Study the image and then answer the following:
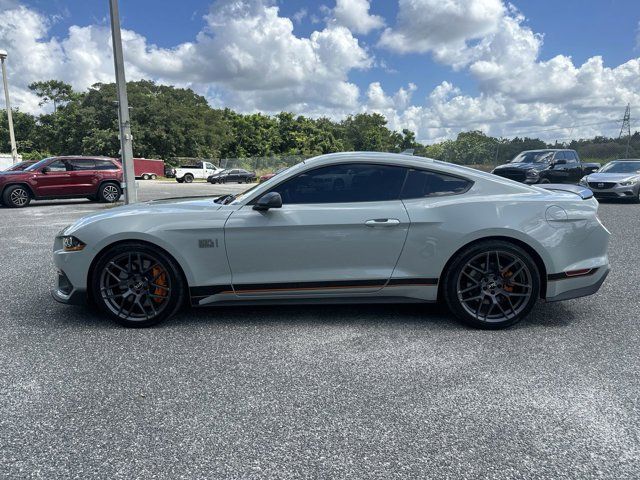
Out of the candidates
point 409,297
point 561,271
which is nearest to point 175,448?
point 409,297

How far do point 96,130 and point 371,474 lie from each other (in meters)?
50.3

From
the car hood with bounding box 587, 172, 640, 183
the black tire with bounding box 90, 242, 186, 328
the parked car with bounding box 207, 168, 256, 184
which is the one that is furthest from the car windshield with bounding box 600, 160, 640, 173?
the parked car with bounding box 207, 168, 256, 184

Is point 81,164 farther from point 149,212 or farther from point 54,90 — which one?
point 54,90

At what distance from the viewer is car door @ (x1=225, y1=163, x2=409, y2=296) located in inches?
140

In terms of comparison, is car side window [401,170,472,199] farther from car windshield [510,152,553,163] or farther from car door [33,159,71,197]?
car windshield [510,152,553,163]

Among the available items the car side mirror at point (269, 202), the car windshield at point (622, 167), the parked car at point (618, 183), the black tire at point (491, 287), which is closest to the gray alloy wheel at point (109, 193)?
the car side mirror at point (269, 202)

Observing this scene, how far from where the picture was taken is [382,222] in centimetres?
355

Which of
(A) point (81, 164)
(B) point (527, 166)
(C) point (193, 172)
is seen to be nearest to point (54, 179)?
(A) point (81, 164)

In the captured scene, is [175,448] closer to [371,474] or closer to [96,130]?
[371,474]

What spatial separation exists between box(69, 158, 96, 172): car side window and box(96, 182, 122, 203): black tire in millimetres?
679

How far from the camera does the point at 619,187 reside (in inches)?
521

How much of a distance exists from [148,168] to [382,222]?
143 ft

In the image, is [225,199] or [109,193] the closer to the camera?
[225,199]

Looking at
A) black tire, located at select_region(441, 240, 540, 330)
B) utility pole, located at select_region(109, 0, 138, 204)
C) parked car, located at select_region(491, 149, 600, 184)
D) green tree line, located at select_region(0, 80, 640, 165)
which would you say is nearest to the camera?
black tire, located at select_region(441, 240, 540, 330)
